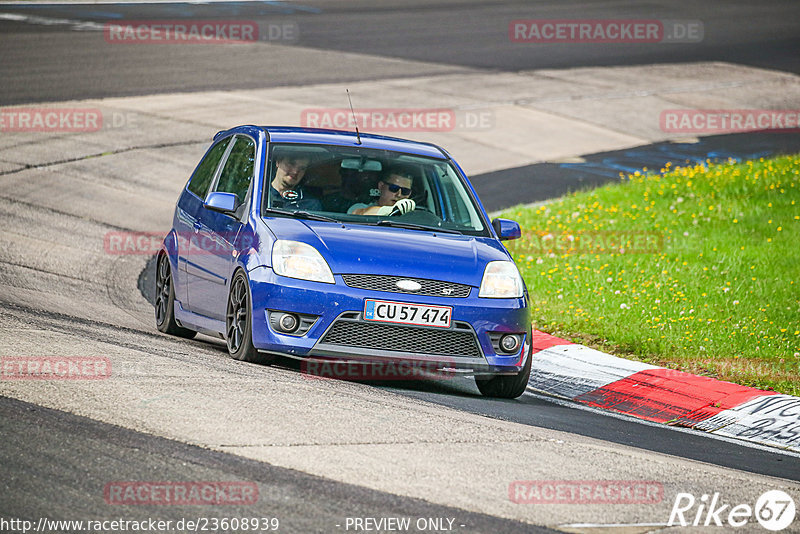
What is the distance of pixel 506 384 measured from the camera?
8.30m

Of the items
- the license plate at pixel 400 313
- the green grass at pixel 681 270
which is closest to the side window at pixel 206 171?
the license plate at pixel 400 313

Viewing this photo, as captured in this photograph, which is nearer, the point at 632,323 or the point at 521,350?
the point at 521,350

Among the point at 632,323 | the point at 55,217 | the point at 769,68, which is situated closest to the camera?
the point at 632,323

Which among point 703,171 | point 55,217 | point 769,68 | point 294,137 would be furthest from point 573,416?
point 769,68

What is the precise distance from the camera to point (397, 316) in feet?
24.5

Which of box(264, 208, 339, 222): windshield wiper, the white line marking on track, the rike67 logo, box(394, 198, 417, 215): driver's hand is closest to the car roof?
box(394, 198, 417, 215): driver's hand

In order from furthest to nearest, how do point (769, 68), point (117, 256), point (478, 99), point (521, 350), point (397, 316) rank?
point (769, 68) → point (478, 99) → point (117, 256) → point (521, 350) → point (397, 316)

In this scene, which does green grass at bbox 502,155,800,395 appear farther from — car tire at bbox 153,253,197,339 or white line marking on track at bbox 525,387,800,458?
car tire at bbox 153,253,197,339

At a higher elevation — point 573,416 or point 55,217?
point 55,217

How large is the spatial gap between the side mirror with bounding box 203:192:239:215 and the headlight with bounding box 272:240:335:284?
0.70 meters

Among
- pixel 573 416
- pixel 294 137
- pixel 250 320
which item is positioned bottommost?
pixel 573 416

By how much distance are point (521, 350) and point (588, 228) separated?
6711 mm

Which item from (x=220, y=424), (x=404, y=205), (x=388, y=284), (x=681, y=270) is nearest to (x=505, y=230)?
(x=404, y=205)

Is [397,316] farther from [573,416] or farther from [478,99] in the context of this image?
[478,99]
